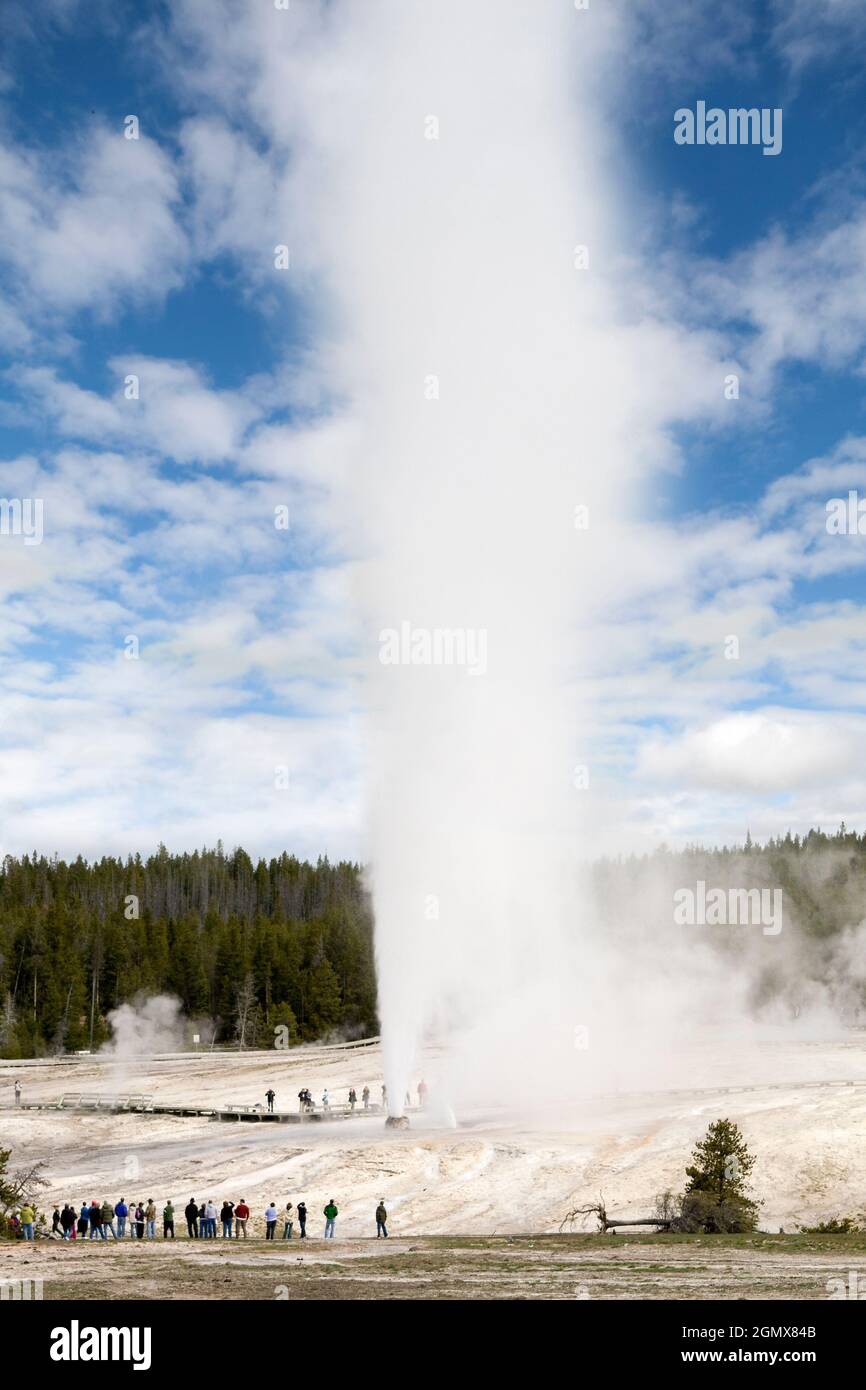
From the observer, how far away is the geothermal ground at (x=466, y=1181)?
16.9 meters

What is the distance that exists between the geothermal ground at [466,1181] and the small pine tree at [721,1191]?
1.75m

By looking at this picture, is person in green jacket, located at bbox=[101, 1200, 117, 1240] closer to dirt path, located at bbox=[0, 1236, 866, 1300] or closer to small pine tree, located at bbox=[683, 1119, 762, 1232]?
dirt path, located at bbox=[0, 1236, 866, 1300]

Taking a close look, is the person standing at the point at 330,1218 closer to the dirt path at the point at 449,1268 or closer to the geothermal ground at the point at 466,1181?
the geothermal ground at the point at 466,1181

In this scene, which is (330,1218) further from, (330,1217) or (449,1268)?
(449,1268)

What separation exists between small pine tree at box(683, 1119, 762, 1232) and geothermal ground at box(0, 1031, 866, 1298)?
1.75 meters

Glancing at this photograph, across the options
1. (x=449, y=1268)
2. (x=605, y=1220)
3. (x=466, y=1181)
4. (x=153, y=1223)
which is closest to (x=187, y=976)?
(x=466, y=1181)

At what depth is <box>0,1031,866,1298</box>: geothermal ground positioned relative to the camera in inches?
667

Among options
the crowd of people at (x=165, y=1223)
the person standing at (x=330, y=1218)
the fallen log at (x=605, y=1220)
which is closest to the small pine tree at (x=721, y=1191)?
the fallen log at (x=605, y=1220)

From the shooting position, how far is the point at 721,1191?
26156 millimetres

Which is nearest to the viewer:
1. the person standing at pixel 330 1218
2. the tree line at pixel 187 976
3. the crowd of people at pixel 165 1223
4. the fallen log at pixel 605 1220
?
the crowd of people at pixel 165 1223

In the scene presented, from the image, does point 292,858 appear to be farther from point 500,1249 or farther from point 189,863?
point 500,1249

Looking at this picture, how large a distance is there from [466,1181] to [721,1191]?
25.4ft
